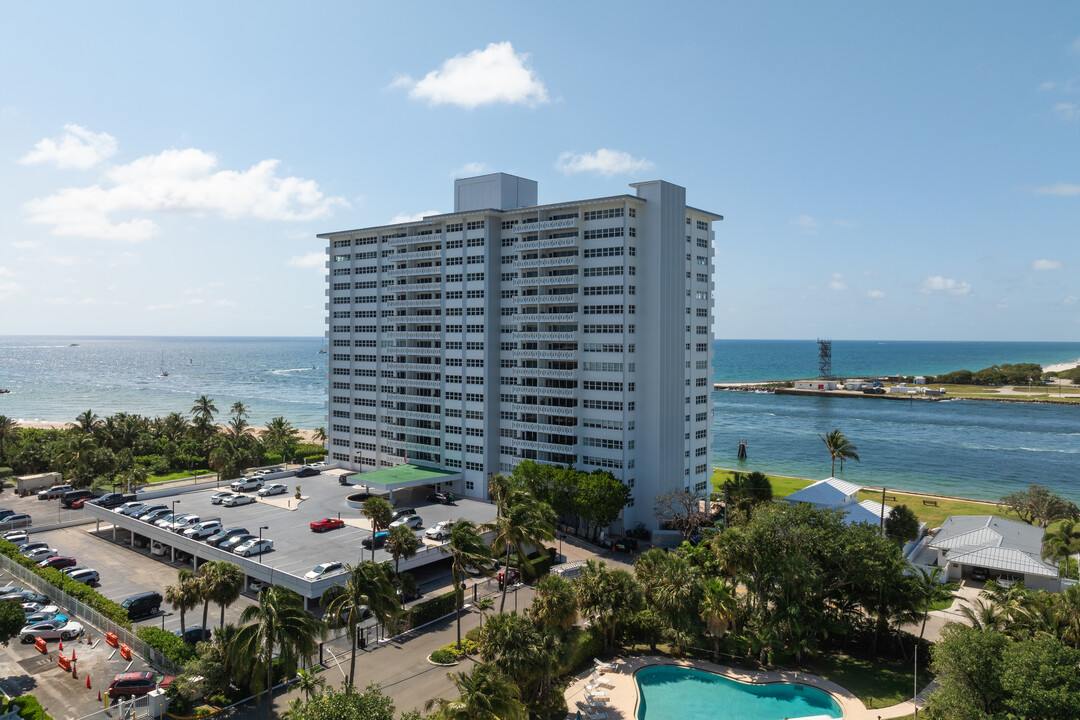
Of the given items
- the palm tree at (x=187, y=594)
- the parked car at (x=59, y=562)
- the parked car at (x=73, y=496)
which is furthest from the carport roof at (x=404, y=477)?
the palm tree at (x=187, y=594)

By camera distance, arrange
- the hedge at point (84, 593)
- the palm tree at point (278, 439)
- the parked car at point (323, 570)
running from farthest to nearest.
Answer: the palm tree at point (278, 439) < the parked car at point (323, 570) < the hedge at point (84, 593)

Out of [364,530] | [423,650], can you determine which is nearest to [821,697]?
[423,650]

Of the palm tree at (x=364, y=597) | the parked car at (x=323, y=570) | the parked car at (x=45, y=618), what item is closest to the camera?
the palm tree at (x=364, y=597)

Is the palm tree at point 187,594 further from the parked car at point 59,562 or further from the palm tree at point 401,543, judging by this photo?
the parked car at point 59,562

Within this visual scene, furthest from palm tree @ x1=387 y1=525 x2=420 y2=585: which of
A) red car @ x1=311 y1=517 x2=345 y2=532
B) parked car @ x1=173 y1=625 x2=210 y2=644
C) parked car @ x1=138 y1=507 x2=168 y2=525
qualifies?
parked car @ x1=138 y1=507 x2=168 y2=525

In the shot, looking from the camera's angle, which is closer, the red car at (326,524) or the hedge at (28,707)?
the hedge at (28,707)

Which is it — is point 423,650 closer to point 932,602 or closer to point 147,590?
point 147,590
